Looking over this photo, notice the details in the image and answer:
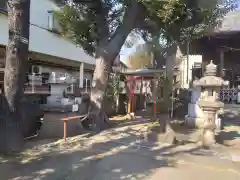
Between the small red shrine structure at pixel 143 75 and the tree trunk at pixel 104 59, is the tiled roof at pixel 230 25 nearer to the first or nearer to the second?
the small red shrine structure at pixel 143 75

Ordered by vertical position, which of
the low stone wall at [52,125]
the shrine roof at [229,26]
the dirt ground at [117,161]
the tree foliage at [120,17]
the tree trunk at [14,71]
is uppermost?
the shrine roof at [229,26]

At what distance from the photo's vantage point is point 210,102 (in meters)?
8.27

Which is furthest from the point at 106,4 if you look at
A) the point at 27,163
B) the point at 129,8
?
the point at 27,163

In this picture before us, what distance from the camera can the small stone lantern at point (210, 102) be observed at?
815cm

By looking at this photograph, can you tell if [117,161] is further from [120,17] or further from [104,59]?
[120,17]

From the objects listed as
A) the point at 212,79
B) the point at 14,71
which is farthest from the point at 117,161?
the point at 212,79

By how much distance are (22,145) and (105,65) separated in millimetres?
3992

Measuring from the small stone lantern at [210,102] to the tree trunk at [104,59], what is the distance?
2905 millimetres

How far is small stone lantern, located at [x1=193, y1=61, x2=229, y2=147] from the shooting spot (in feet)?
26.7

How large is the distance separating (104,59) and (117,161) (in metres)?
4.43

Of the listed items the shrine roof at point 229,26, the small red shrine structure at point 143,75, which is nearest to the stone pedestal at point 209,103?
the small red shrine structure at point 143,75

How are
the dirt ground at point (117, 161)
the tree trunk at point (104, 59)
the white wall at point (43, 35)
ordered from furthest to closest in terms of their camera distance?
the white wall at point (43, 35), the tree trunk at point (104, 59), the dirt ground at point (117, 161)

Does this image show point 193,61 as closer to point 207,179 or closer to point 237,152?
point 237,152

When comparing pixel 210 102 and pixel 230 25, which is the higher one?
pixel 230 25
